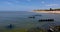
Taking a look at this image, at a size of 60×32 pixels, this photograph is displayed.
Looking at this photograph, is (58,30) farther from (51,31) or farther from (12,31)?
(12,31)

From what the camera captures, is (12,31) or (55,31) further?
(12,31)

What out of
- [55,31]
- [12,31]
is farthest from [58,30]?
[12,31]

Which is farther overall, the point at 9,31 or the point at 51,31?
the point at 9,31

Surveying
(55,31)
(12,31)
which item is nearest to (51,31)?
(55,31)

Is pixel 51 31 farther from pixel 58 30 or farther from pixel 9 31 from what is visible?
pixel 9 31

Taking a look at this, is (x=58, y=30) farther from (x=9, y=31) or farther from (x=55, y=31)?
(x=9, y=31)

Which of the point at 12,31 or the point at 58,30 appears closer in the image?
the point at 58,30
